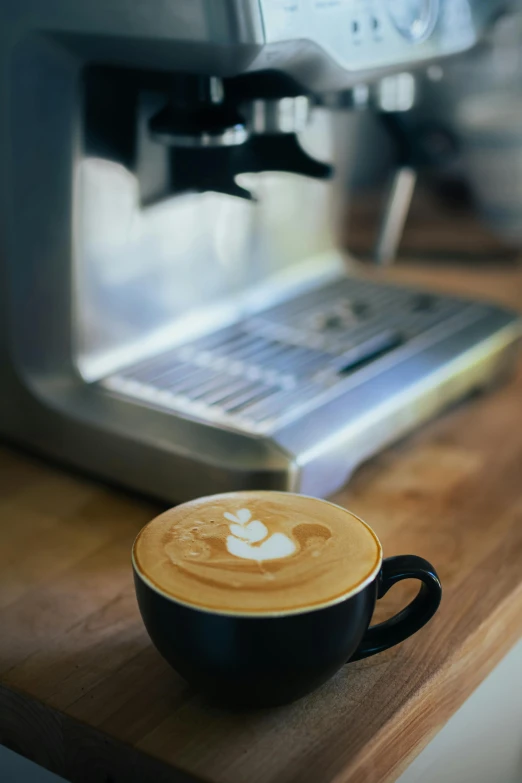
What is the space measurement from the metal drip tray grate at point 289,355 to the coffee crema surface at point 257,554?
0.14 metres

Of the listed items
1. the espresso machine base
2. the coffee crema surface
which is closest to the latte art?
the coffee crema surface

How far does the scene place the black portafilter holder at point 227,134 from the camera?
581 mm

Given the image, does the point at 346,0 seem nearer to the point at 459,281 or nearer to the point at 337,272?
the point at 337,272

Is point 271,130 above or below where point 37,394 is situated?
above

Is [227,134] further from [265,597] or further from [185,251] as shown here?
[265,597]

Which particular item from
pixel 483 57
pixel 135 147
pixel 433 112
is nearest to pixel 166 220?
pixel 135 147

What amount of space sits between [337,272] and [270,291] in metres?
0.10

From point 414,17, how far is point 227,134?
5.4 inches

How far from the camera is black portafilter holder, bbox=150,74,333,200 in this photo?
1.90 feet

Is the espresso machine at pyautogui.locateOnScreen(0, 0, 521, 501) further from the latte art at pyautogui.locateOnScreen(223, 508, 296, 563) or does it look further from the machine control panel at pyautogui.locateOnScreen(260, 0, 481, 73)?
the latte art at pyautogui.locateOnScreen(223, 508, 296, 563)

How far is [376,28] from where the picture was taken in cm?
56

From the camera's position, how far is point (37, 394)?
64 cm

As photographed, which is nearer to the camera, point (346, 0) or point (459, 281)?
point (346, 0)

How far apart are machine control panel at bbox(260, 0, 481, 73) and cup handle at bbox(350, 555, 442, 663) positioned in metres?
0.27
